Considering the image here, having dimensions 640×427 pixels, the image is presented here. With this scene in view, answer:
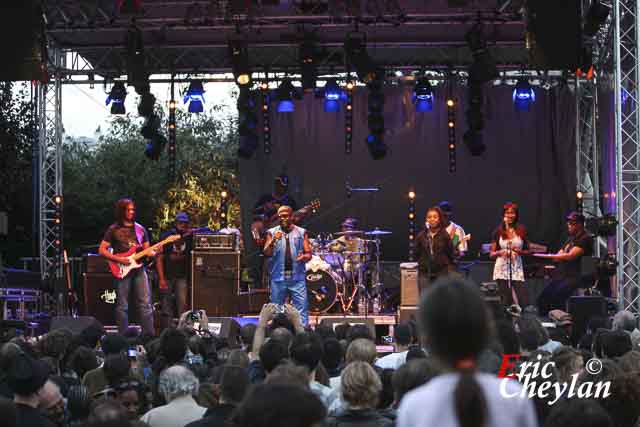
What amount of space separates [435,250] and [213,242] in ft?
13.0

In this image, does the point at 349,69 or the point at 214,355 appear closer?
the point at 214,355

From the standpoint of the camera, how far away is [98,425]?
134 inches

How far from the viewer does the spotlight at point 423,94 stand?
1964 centimetres

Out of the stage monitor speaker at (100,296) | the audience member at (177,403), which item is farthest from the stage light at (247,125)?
the audience member at (177,403)

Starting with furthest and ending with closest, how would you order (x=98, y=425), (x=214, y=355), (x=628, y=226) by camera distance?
(x=628, y=226), (x=214, y=355), (x=98, y=425)

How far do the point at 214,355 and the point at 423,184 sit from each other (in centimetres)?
1323

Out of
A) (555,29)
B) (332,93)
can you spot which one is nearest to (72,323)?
(555,29)

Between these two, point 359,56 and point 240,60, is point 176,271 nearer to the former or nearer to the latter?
point 240,60

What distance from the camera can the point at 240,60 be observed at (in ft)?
60.2

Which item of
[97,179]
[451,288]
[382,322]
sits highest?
[97,179]

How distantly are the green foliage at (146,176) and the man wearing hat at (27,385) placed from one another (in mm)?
19216

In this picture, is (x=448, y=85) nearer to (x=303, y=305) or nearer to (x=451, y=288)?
(x=303, y=305)

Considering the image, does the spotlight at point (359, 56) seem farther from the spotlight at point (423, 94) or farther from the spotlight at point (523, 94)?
the spotlight at point (523, 94)

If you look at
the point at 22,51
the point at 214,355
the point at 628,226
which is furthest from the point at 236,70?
the point at 214,355
